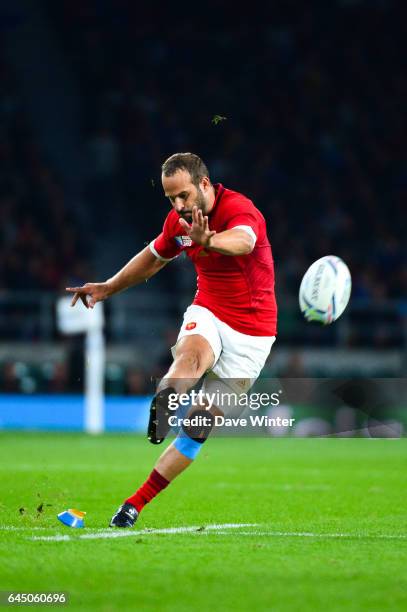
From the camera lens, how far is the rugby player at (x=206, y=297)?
6590 mm

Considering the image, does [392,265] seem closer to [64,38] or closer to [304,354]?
[304,354]

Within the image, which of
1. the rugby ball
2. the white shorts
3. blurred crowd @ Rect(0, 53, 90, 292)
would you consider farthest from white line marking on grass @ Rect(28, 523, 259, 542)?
blurred crowd @ Rect(0, 53, 90, 292)

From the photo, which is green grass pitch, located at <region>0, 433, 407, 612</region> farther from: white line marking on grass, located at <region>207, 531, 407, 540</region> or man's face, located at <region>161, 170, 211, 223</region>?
man's face, located at <region>161, 170, 211, 223</region>

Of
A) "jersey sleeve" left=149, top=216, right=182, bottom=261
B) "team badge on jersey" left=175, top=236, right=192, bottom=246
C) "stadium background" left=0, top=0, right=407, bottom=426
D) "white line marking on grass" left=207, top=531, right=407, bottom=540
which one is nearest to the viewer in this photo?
"white line marking on grass" left=207, top=531, right=407, bottom=540

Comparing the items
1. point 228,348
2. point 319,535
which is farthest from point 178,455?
point 319,535

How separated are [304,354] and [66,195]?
623 cm

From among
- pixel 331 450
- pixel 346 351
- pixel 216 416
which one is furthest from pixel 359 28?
pixel 216 416

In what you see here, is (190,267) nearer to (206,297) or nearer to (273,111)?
(273,111)

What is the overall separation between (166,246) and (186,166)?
0.79m

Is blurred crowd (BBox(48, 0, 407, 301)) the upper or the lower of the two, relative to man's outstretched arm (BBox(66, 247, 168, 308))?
upper

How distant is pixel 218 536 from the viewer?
21.0 ft

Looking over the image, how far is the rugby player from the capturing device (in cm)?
659

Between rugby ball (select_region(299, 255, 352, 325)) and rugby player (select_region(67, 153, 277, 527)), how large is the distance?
0.74 ft

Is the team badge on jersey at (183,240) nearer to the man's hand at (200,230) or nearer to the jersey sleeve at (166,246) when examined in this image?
the jersey sleeve at (166,246)
